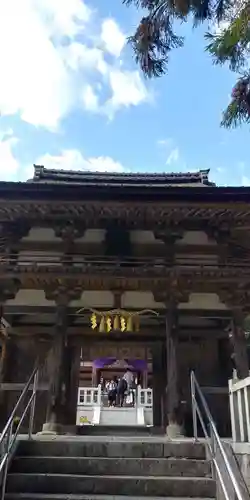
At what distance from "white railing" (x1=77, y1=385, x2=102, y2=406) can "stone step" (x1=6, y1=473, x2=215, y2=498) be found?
37.8 feet

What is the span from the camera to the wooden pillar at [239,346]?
9.09 m

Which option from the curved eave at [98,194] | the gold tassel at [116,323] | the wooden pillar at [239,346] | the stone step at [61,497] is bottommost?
the stone step at [61,497]

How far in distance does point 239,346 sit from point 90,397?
10.6 m

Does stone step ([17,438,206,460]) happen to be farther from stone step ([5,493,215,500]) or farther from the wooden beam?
the wooden beam

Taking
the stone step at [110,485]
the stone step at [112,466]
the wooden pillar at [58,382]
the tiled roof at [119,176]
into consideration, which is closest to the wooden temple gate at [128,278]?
the wooden pillar at [58,382]

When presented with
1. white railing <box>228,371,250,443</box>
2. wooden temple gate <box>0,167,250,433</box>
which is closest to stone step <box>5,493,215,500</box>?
white railing <box>228,371,250,443</box>

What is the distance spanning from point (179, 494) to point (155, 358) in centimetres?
548

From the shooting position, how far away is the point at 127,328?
390 inches

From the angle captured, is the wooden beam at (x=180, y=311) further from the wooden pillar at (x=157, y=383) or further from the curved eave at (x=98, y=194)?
the curved eave at (x=98, y=194)

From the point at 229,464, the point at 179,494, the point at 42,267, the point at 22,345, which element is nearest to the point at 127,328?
the point at 42,267

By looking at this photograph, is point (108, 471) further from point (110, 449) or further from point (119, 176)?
point (119, 176)

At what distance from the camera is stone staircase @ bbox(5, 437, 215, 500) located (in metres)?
5.98

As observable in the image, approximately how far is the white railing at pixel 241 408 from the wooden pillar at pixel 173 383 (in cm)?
220

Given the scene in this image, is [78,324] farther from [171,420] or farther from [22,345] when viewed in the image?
[171,420]
